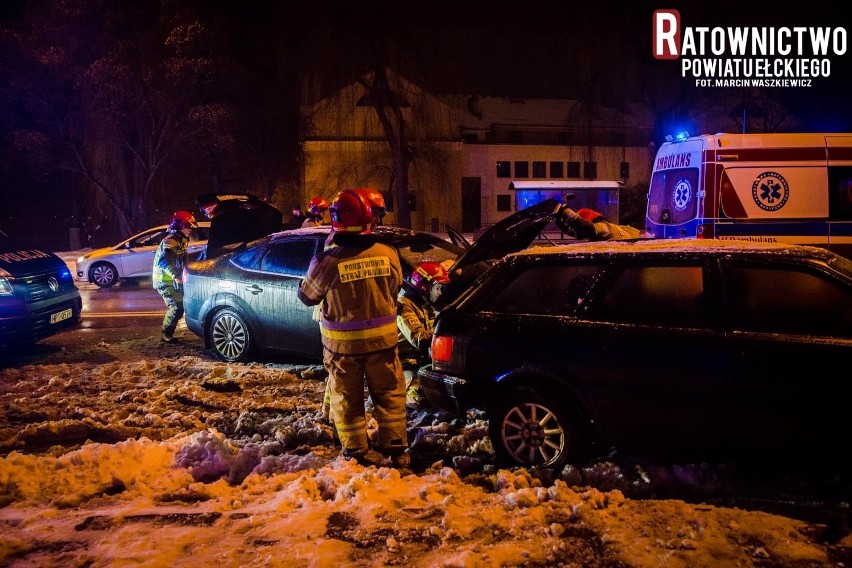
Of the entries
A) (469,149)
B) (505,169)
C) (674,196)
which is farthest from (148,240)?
(505,169)

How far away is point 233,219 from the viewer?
884 cm

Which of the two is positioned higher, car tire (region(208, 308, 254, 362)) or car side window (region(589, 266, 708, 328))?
car side window (region(589, 266, 708, 328))

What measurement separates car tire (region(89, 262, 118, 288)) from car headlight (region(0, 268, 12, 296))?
27.8 ft

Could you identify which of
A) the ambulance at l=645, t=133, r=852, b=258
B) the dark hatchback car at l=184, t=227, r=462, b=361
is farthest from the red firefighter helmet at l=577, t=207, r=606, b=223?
the ambulance at l=645, t=133, r=852, b=258

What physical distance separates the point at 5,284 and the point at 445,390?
5583 millimetres

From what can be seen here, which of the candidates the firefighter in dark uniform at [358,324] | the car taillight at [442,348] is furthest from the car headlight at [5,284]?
the car taillight at [442,348]

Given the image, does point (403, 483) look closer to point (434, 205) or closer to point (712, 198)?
point (712, 198)

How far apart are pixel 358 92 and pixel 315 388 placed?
29.6 metres

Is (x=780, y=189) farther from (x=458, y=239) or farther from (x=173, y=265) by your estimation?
(x=173, y=265)

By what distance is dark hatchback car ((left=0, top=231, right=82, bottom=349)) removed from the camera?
762cm

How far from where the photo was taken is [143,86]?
21.9 m

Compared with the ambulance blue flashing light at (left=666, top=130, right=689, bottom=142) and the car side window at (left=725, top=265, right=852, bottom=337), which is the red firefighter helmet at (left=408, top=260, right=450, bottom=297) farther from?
A: the ambulance blue flashing light at (left=666, top=130, right=689, bottom=142)

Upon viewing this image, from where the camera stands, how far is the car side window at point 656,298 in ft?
13.4

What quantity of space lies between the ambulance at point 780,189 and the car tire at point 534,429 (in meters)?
5.74
